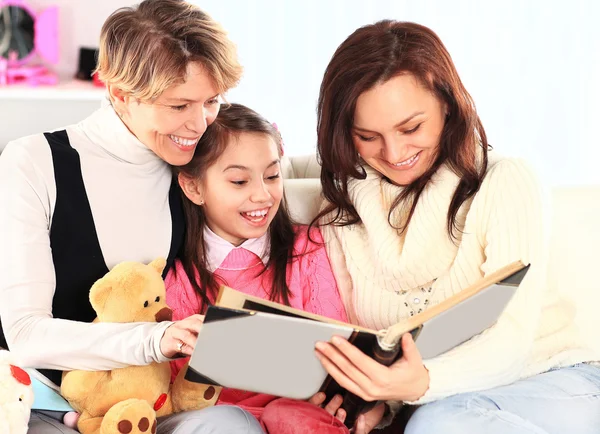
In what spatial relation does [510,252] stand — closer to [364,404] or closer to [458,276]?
[458,276]

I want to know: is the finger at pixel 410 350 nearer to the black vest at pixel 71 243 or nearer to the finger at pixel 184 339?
the finger at pixel 184 339

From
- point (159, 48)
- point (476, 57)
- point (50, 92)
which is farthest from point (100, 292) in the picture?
point (476, 57)

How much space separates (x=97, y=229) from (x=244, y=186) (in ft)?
1.04

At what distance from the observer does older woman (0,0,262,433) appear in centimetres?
143

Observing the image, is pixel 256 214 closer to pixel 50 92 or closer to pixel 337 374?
pixel 337 374

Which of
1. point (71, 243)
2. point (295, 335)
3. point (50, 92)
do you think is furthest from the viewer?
point (50, 92)

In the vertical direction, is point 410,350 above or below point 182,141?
below

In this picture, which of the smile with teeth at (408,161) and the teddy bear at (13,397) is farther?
the smile with teeth at (408,161)

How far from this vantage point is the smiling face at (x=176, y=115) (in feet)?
5.02

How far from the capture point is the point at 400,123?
4.93 ft

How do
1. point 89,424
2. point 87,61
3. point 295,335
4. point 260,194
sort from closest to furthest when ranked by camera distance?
point 295,335
point 89,424
point 260,194
point 87,61

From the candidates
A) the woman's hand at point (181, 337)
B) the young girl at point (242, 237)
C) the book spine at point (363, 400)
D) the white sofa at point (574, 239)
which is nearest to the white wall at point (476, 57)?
the white sofa at point (574, 239)

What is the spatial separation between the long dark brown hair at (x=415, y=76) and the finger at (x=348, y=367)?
0.43m

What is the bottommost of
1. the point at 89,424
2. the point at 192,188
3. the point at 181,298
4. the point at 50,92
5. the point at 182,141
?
the point at 89,424
